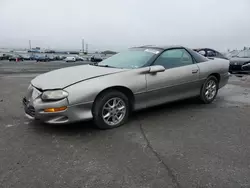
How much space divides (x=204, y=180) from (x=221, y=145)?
972mm

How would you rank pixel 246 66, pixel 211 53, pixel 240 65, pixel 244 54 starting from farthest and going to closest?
pixel 211 53 < pixel 244 54 < pixel 240 65 < pixel 246 66

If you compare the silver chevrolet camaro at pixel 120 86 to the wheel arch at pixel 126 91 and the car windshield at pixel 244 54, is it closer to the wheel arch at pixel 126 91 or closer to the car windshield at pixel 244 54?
the wheel arch at pixel 126 91

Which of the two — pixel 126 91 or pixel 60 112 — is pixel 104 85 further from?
pixel 60 112

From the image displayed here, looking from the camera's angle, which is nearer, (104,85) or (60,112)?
(60,112)

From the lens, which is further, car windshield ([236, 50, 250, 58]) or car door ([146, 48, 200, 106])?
car windshield ([236, 50, 250, 58])

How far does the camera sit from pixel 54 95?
338 cm

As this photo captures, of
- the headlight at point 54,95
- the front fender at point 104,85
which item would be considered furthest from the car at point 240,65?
the headlight at point 54,95

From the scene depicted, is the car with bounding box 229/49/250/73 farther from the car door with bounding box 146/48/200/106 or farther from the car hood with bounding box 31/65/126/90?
the car hood with bounding box 31/65/126/90

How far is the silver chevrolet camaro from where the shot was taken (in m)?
3.41

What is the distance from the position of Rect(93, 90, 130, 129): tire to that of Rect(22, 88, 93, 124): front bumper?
0.43ft

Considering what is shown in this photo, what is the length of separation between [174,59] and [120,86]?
4.72ft

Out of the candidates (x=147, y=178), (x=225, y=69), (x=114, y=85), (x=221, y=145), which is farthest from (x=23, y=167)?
(x=225, y=69)

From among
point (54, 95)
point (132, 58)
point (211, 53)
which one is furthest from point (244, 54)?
point (54, 95)

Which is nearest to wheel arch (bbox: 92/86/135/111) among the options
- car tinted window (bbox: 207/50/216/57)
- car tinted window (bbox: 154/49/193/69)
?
car tinted window (bbox: 154/49/193/69)
